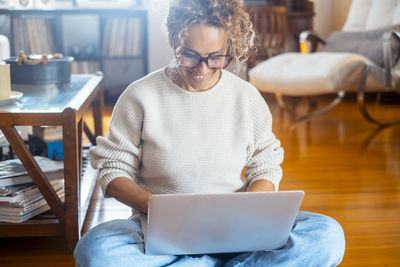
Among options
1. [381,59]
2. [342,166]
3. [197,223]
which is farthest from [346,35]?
[197,223]

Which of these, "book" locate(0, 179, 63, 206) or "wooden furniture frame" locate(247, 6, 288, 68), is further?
"wooden furniture frame" locate(247, 6, 288, 68)

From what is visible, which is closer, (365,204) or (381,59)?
(365,204)

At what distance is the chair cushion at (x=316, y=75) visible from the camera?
3.09 m

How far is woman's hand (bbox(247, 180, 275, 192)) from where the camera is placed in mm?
1178

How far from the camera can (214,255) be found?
1129 mm

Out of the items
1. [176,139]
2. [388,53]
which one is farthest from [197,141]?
[388,53]

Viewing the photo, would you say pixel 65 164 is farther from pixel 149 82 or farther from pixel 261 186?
pixel 261 186

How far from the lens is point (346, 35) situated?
3926mm

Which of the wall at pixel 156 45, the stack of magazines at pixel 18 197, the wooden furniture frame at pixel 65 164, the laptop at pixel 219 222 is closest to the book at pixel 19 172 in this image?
the stack of magazines at pixel 18 197

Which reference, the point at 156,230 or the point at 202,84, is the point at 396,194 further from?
the point at 156,230

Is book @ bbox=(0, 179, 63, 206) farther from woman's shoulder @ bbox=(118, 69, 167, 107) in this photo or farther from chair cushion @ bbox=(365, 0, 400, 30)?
chair cushion @ bbox=(365, 0, 400, 30)

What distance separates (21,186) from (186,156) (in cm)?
59

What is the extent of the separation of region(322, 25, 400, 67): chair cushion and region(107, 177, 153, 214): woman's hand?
2.80 meters

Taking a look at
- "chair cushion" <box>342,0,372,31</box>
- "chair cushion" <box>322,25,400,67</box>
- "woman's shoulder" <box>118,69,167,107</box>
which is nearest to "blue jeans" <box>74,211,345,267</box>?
"woman's shoulder" <box>118,69,167,107</box>
